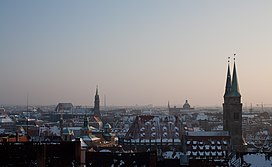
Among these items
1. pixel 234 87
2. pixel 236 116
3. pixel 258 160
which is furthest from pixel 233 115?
pixel 258 160

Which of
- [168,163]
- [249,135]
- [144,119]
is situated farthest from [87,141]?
[249,135]

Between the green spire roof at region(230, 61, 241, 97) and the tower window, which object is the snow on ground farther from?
the green spire roof at region(230, 61, 241, 97)

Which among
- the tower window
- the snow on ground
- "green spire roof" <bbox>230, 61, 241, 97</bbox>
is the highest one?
"green spire roof" <bbox>230, 61, 241, 97</bbox>

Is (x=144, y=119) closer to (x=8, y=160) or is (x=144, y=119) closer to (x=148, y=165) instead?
(x=148, y=165)

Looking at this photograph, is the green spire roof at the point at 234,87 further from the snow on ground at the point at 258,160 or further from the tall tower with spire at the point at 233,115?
the snow on ground at the point at 258,160

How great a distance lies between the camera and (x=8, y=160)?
39.3 metres

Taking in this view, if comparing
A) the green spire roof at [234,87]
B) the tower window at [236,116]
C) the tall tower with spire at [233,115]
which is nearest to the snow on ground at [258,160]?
the tall tower with spire at [233,115]

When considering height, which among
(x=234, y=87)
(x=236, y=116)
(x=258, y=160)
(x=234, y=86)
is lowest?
(x=258, y=160)

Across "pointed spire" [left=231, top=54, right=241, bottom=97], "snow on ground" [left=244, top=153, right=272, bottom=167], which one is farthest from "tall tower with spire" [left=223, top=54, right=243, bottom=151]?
"snow on ground" [left=244, top=153, right=272, bottom=167]

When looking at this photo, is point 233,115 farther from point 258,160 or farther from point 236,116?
point 258,160

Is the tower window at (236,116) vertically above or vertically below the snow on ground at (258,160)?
above

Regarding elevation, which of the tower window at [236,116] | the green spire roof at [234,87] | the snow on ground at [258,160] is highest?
the green spire roof at [234,87]

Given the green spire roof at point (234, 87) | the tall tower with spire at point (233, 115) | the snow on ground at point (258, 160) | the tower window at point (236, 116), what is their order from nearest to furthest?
1. the snow on ground at point (258, 160)
2. the tall tower with spire at point (233, 115)
3. the tower window at point (236, 116)
4. the green spire roof at point (234, 87)

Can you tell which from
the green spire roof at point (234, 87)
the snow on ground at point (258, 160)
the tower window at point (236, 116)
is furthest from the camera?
the green spire roof at point (234, 87)
